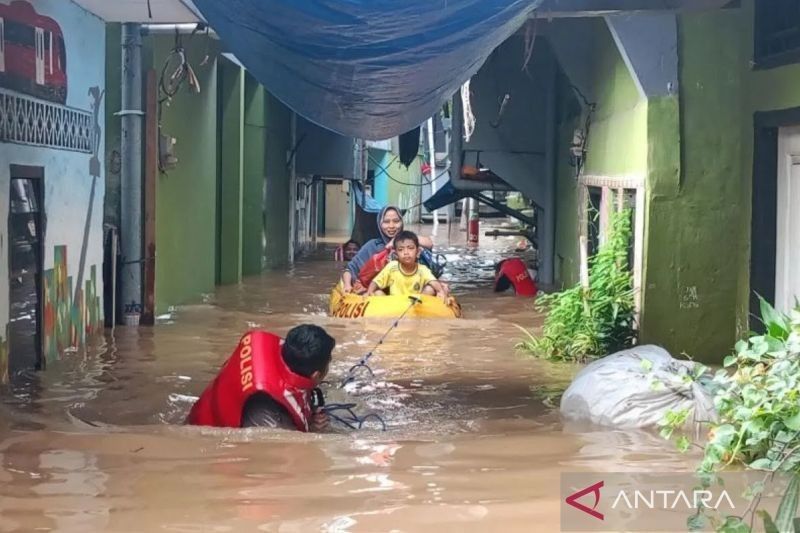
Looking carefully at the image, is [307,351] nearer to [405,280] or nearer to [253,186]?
[405,280]

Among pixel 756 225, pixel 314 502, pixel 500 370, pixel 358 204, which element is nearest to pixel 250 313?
pixel 500 370

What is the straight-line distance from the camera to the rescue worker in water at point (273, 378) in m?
Result: 5.44

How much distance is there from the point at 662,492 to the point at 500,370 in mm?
4380

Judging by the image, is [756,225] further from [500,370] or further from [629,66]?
[500,370]

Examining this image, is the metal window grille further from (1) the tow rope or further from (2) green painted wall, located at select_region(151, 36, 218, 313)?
(1) the tow rope

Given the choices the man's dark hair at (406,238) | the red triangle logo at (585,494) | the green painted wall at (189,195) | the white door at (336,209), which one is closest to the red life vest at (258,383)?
the red triangle logo at (585,494)

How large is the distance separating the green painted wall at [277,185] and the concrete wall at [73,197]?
9134mm

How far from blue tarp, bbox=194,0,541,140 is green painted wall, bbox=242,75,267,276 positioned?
1012cm

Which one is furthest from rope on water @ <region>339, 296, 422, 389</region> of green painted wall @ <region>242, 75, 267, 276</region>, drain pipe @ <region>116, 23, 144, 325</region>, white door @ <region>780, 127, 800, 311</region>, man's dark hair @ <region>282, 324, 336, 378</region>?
green painted wall @ <region>242, 75, 267, 276</region>

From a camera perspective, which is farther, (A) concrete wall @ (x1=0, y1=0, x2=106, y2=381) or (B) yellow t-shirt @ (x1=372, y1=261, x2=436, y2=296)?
(B) yellow t-shirt @ (x1=372, y1=261, x2=436, y2=296)

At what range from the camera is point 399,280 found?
12.0 metres

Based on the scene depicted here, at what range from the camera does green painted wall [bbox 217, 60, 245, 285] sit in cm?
1648

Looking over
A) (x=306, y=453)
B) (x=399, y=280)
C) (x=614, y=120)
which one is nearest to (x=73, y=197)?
(x=399, y=280)

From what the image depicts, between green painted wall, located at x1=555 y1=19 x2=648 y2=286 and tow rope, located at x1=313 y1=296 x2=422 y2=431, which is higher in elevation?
green painted wall, located at x1=555 y1=19 x2=648 y2=286
